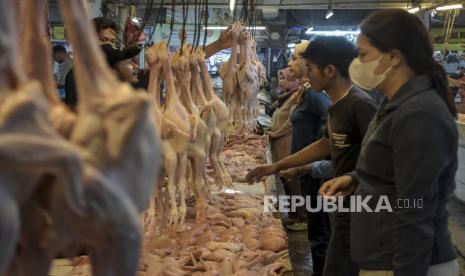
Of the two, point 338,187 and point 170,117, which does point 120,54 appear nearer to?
point 170,117

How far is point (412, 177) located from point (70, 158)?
152 cm

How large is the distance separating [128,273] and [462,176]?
7.64 metres

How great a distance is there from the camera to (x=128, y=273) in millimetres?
944

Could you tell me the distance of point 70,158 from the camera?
81 cm

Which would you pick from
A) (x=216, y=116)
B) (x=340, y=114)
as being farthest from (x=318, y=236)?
(x=340, y=114)

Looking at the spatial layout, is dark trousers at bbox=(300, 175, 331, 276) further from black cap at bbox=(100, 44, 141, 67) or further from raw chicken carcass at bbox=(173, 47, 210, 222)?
black cap at bbox=(100, 44, 141, 67)

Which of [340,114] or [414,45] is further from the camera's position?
[340,114]

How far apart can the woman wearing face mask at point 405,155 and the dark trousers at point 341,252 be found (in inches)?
24.0

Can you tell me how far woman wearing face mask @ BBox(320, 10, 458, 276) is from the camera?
2.05 meters

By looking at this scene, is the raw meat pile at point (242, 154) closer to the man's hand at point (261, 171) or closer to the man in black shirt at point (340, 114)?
the man's hand at point (261, 171)

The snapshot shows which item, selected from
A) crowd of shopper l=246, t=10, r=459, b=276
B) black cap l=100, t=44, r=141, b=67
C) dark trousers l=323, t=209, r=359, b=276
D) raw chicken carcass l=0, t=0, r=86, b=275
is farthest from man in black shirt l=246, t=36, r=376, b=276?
raw chicken carcass l=0, t=0, r=86, b=275

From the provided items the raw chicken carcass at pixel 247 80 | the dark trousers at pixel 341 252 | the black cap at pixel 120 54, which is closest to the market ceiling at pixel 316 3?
the raw chicken carcass at pixel 247 80

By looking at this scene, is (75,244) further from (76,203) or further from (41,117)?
(41,117)

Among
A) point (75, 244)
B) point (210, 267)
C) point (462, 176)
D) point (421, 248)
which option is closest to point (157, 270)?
point (210, 267)
